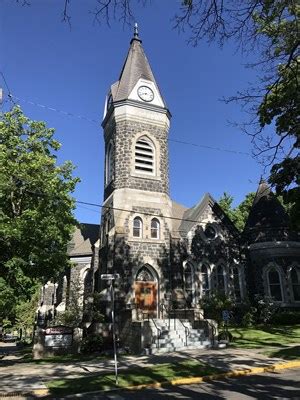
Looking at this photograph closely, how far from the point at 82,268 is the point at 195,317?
12.0 meters

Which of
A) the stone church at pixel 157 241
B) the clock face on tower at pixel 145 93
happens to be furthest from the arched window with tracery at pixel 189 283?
the clock face on tower at pixel 145 93

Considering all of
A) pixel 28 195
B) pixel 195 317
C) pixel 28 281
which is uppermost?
pixel 28 195

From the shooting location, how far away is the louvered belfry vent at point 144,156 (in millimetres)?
26453

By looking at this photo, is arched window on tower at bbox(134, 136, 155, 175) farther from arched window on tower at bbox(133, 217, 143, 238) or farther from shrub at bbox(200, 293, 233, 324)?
shrub at bbox(200, 293, 233, 324)

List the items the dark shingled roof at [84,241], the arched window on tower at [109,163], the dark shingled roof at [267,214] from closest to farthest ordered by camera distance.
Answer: the arched window on tower at [109,163] → the dark shingled roof at [267,214] → the dark shingled roof at [84,241]

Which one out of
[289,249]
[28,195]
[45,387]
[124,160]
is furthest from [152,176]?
[45,387]

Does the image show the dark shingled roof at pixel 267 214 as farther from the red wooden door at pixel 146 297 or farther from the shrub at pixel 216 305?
the red wooden door at pixel 146 297

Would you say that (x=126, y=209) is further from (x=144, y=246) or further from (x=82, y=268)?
(x=82, y=268)

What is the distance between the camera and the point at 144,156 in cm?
2686

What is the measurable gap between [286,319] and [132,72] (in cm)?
2028

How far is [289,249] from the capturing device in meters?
26.5

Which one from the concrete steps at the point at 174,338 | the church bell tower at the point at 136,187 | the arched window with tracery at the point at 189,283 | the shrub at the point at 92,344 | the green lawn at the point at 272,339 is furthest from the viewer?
the arched window with tracery at the point at 189,283

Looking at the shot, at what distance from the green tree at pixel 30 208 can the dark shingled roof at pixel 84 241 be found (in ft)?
29.0

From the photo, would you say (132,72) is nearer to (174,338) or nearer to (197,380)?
(174,338)
